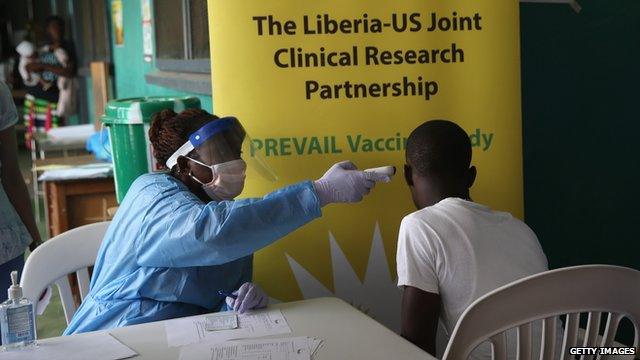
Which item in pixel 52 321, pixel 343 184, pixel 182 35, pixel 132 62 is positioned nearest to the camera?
pixel 343 184

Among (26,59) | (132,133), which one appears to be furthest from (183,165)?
(26,59)

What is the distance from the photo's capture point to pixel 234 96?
252 cm

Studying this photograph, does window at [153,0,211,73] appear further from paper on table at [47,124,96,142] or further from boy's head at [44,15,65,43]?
boy's head at [44,15,65,43]

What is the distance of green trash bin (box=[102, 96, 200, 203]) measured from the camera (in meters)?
3.36

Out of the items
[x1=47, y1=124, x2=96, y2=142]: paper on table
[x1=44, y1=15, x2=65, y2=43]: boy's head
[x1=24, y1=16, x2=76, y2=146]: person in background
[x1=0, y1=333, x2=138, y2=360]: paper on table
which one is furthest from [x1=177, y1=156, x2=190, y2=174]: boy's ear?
[x1=44, y1=15, x2=65, y2=43]: boy's head

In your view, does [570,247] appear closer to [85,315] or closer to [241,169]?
[241,169]

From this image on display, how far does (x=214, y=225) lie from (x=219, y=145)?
0.34 m

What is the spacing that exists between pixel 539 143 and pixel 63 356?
85.4 inches

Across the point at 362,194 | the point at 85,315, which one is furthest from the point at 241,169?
the point at 85,315

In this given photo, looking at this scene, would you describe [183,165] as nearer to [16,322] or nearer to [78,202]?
[16,322]

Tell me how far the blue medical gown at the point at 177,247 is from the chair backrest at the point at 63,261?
22 cm

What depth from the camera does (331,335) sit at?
77.7 inches

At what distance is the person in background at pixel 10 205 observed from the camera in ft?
9.38

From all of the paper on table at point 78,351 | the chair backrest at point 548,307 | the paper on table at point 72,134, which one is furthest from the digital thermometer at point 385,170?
the paper on table at point 72,134
